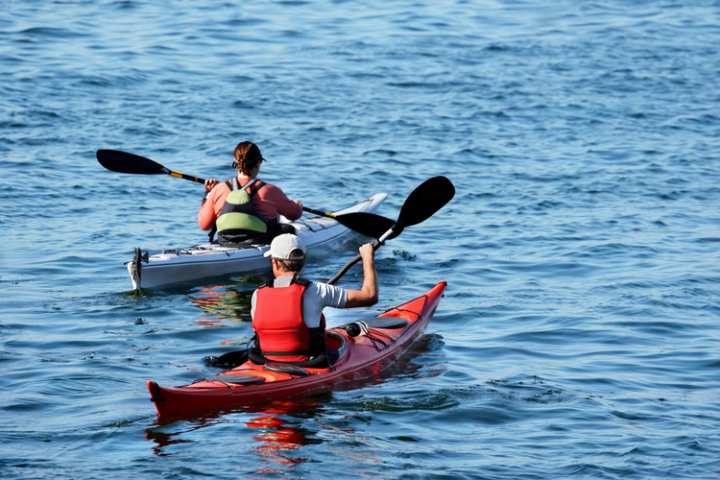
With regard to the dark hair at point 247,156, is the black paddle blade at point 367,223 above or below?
below

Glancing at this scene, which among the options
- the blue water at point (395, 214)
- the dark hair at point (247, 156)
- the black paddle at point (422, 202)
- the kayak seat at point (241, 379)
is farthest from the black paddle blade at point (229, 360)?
the dark hair at point (247, 156)

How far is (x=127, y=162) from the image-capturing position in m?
12.6

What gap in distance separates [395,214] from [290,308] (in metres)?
7.46

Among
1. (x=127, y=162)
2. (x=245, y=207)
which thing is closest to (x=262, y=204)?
(x=245, y=207)

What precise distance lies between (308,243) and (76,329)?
3122 mm

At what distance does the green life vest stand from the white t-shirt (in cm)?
337

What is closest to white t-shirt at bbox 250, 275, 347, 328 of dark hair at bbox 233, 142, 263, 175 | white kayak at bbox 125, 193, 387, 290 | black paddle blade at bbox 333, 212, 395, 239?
black paddle blade at bbox 333, 212, 395, 239

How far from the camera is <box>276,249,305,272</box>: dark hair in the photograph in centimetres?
773

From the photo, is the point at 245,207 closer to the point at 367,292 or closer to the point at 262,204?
the point at 262,204

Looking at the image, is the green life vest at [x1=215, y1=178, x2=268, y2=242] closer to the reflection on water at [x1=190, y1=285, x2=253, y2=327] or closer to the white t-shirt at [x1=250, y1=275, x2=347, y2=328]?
the reflection on water at [x1=190, y1=285, x2=253, y2=327]

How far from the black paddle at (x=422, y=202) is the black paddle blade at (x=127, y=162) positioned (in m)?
3.41

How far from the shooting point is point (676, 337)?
10.3 meters

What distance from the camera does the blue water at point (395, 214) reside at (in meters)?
7.48

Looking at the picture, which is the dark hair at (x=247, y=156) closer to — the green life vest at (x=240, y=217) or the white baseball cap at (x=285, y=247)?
the green life vest at (x=240, y=217)
